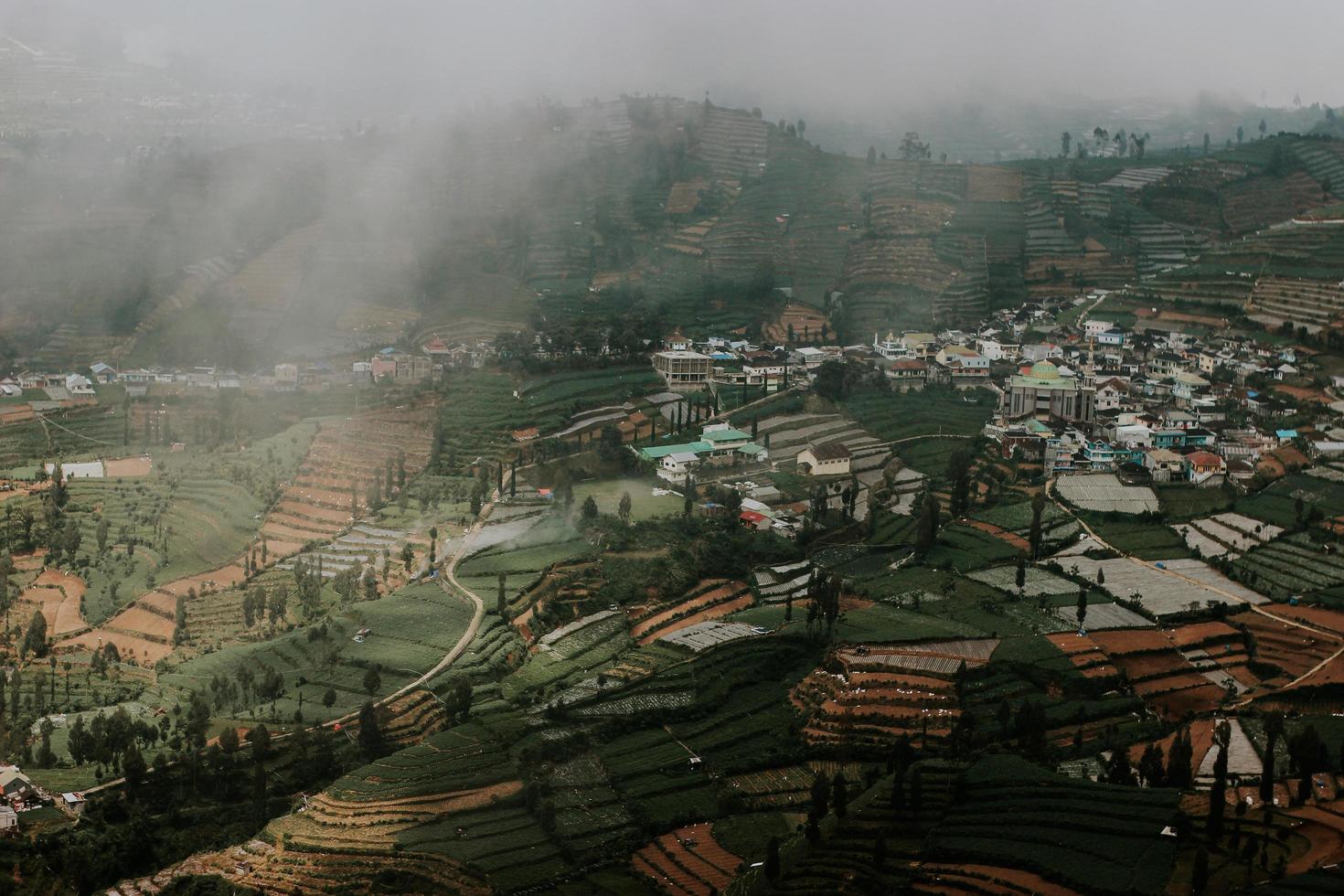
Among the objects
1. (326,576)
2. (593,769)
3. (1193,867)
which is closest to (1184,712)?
(1193,867)

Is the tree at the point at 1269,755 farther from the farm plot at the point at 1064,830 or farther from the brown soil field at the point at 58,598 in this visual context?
the brown soil field at the point at 58,598

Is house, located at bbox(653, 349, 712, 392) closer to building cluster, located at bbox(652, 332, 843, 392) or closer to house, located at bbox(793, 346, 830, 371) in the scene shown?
building cluster, located at bbox(652, 332, 843, 392)

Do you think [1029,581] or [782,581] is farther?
[782,581]

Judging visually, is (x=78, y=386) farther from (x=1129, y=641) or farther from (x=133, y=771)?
(x=1129, y=641)

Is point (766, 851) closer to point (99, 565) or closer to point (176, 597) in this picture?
point (176, 597)

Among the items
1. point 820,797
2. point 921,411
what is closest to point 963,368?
point 921,411

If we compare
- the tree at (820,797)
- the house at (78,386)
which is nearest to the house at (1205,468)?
the tree at (820,797)
